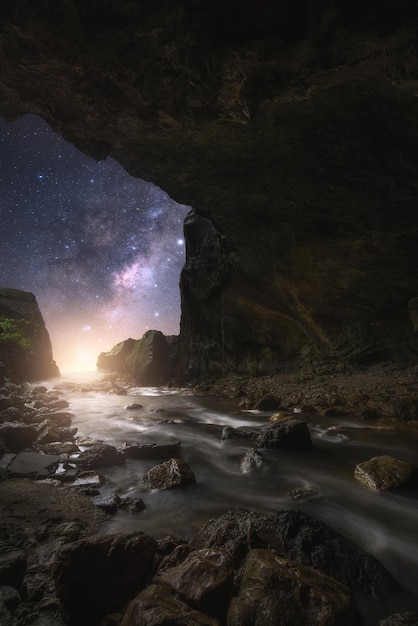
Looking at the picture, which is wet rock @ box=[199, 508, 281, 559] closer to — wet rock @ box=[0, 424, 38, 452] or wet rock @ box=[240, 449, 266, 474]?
wet rock @ box=[240, 449, 266, 474]

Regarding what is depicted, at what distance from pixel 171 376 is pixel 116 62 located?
72.2 feet

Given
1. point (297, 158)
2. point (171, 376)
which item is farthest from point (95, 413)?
point (171, 376)

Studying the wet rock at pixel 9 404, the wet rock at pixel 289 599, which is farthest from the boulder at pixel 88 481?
the wet rock at pixel 9 404

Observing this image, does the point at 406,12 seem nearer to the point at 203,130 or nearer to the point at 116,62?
the point at 116,62

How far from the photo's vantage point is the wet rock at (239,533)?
2.85m

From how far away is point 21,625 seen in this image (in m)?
2.11

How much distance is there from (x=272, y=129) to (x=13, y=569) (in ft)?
29.8

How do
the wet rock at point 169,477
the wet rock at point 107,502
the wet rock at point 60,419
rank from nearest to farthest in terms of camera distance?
the wet rock at point 107,502 < the wet rock at point 169,477 < the wet rock at point 60,419

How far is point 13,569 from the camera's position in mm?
2496

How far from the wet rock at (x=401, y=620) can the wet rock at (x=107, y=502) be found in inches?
114

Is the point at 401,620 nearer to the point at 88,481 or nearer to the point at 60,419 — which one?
the point at 88,481

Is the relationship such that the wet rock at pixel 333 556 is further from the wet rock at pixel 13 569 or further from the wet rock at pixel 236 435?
the wet rock at pixel 236 435

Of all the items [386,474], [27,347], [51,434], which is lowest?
[51,434]

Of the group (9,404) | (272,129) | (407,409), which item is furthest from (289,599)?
(9,404)
